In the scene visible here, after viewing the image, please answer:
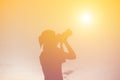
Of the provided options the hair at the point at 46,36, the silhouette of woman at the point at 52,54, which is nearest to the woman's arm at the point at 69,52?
the silhouette of woman at the point at 52,54

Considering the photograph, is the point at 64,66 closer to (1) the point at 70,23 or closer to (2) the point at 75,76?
(2) the point at 75,76

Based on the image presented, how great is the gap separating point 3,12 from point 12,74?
0.55m

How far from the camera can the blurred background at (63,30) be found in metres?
1.34

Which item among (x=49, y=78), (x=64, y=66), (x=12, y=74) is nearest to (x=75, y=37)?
(x=64, y=66)

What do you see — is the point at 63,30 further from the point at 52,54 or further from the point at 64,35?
the point at 52,54

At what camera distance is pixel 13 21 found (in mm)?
1471

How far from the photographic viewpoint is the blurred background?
1339mm

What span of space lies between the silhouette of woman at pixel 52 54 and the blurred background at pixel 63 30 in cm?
4

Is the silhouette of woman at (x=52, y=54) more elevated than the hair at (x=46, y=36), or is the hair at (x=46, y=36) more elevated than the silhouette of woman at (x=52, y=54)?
the hair at (x=46, y=36)

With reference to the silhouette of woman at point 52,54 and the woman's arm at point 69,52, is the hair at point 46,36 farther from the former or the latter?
the woman's arm at point 69,52

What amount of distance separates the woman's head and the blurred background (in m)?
0.04

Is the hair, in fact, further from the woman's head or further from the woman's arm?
the woman's arm

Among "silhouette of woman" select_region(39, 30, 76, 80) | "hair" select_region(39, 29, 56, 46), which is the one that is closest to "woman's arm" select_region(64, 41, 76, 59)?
"silhouette of woman" select_region(39, 30, 76, 80)

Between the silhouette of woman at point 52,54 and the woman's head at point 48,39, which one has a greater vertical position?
the woman's head at point 48,39
